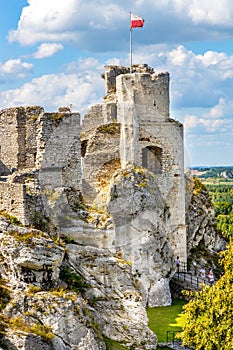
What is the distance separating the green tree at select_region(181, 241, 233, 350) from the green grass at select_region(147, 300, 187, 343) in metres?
4.00

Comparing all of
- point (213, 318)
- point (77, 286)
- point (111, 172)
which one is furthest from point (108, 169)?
point (213, 318)

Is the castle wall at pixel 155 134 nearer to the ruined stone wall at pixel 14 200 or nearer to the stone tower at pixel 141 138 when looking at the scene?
the stone tower at pixel 141 138

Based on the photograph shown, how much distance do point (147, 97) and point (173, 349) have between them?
16439mm

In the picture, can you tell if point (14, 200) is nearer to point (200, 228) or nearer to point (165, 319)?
point (165, 319)

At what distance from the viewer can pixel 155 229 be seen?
37.2 metres

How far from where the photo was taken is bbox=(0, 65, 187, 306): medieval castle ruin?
2969 centimetres

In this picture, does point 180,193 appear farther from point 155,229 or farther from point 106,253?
point 106,253

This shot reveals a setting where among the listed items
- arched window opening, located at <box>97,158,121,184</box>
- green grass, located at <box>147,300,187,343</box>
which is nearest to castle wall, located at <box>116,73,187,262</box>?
arched window opening, located at <box>97,158,121,184</box>

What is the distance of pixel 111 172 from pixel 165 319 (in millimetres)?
8491

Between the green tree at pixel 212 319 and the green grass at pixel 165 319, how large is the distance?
3997 mm

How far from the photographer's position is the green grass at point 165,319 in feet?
102

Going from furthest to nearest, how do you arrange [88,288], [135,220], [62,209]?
[135,220], [62,209], [88,288]

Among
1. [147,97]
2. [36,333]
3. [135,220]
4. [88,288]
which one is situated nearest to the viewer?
[36,333]

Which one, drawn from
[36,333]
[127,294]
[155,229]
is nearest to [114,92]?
Answer: [155,229]
